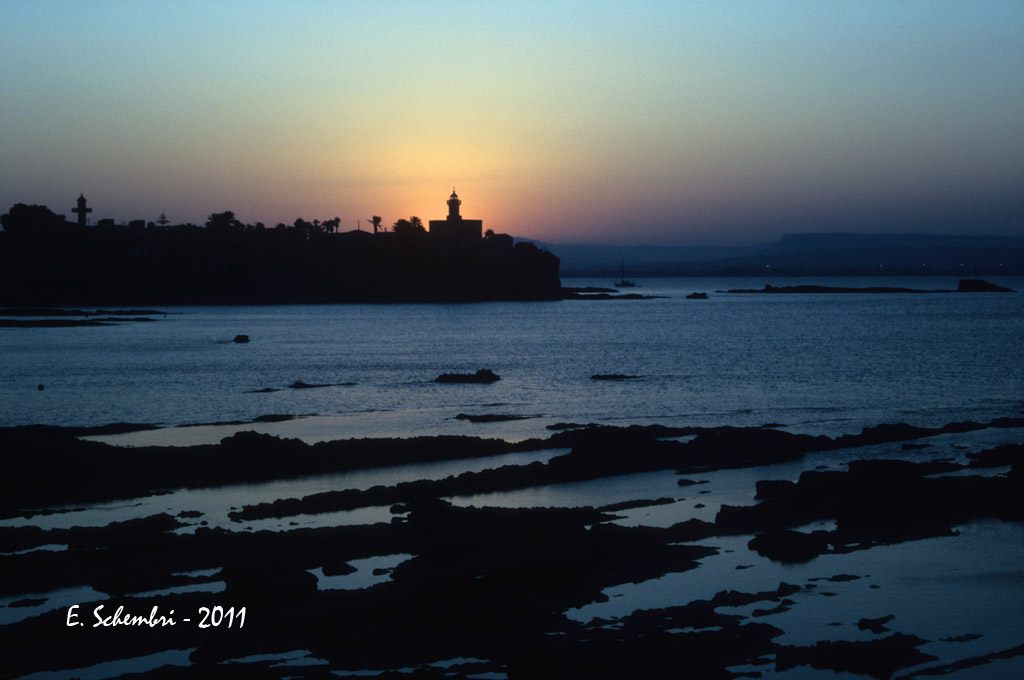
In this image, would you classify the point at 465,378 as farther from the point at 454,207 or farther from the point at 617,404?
the point at 454,207

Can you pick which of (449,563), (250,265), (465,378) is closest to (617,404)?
(465,378)

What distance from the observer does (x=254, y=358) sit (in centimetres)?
6400

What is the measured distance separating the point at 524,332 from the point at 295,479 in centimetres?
7361

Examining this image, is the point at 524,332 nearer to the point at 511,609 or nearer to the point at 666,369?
the point at 666,369

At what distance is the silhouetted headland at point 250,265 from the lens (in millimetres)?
151125

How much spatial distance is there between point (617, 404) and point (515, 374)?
14729mm

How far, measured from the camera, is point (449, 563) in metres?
14.5

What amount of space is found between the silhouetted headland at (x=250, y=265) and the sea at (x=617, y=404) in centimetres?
5436

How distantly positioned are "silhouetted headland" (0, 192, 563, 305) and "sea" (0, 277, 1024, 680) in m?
54.4

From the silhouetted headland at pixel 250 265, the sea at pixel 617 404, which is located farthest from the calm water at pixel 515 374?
the silhouetted headland at pixel 250 265

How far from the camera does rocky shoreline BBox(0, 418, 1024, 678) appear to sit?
1150 centimetres

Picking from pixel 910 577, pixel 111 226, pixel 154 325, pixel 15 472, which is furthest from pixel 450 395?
pixel 111 226

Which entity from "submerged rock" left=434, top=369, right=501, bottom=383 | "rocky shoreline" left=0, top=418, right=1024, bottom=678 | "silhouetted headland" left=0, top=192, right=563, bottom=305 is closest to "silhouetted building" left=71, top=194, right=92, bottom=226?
"silhouetted headland" left=0, top=192, right=563, bottom=305

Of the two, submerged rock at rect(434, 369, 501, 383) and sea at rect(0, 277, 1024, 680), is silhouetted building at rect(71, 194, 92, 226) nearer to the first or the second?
sea at rect(0, 277, 1024, 680)
